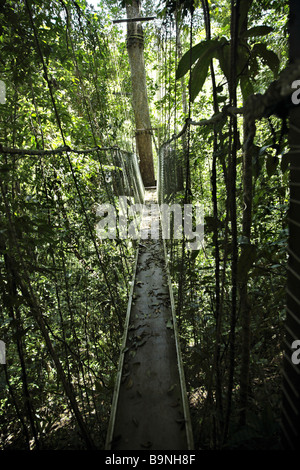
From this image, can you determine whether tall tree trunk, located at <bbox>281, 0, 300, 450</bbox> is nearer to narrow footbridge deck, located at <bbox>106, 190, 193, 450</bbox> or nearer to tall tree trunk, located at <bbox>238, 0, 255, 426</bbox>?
tall tree trunk, located at <bbox>238, 0, 255, 426</bbox>

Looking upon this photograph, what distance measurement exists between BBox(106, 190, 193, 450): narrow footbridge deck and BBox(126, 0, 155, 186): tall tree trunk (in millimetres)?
5498

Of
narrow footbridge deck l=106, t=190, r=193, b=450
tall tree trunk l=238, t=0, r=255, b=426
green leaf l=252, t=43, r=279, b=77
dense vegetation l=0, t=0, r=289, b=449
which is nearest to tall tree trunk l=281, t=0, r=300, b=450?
dense vegetation l=0, t=0, r=289, b=449

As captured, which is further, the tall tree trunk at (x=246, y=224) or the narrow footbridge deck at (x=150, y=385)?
the narrow footbridge deck at (x=150, y=385)

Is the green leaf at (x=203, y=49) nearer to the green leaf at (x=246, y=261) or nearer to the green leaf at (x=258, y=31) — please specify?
the green leaf at (x=258, y=31)

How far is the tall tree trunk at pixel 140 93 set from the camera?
566cm

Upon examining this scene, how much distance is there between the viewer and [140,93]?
6.09 m

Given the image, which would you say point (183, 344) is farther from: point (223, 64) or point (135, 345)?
point (223, 64)

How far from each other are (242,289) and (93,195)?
2456 millimetres

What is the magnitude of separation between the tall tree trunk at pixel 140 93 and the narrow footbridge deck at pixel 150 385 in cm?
550

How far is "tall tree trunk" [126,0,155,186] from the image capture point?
18.6 feet

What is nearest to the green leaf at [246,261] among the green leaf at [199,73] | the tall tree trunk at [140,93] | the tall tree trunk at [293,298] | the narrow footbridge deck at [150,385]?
the tall tree trunk at [293,298]

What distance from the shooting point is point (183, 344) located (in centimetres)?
212

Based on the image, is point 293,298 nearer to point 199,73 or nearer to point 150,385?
point 199,73

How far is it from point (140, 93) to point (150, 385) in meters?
6.54
